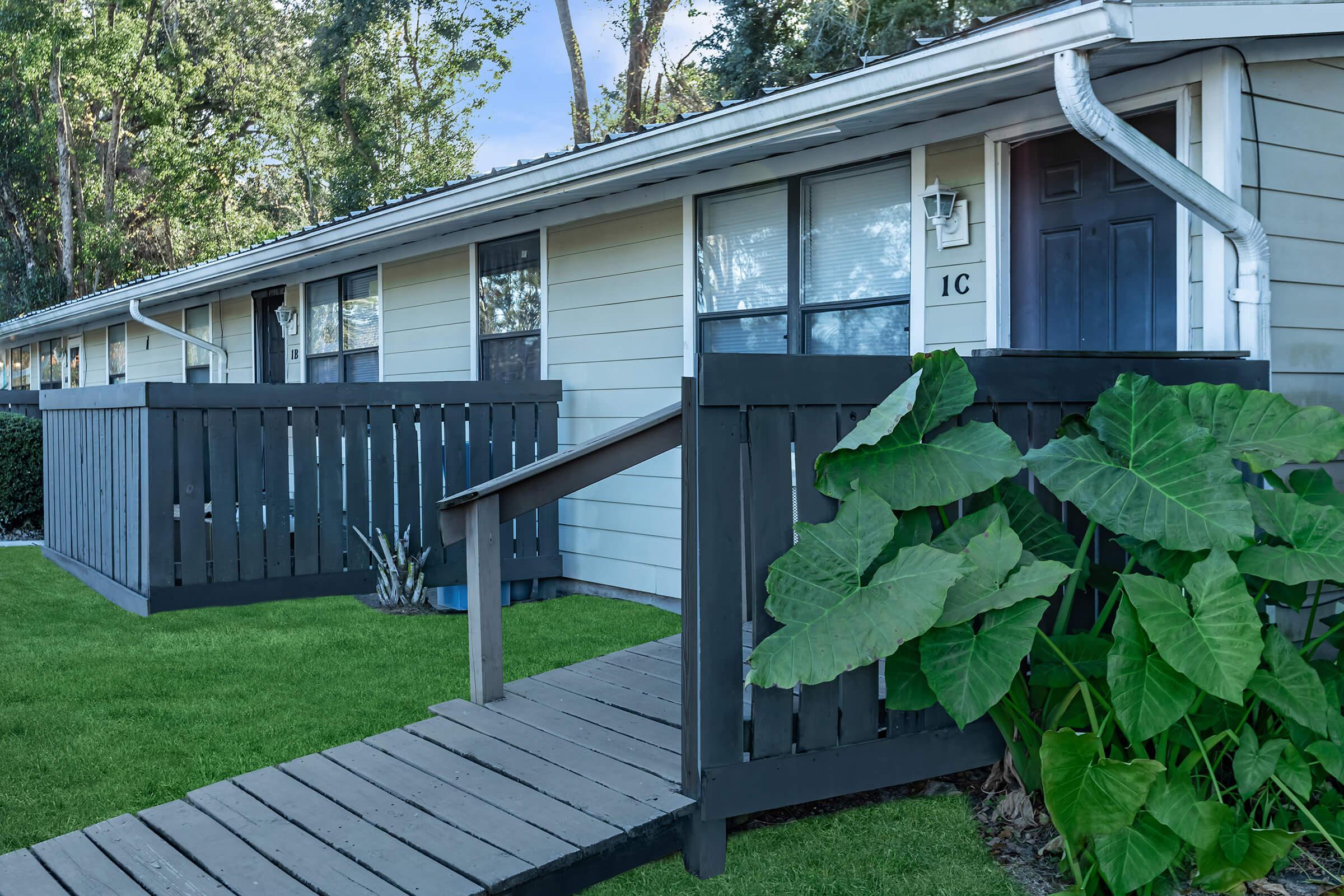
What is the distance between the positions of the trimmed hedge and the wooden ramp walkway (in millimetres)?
7845

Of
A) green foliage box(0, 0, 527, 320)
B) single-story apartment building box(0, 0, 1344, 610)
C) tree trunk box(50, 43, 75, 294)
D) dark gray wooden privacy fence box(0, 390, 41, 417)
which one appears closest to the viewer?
single-story apartment building box(0, 0, 1344, 610)

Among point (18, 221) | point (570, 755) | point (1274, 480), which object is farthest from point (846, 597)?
point (18, 221)

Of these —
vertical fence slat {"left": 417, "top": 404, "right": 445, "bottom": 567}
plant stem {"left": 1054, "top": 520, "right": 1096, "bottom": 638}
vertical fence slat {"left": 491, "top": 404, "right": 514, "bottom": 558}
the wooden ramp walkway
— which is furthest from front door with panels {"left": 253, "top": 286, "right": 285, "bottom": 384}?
plant stem {"left": 1054, "top": 520, "right": 1096, "bottom": 638}

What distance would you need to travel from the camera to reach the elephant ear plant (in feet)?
7.89

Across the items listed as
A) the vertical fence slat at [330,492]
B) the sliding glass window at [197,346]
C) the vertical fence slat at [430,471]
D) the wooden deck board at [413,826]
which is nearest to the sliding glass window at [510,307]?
the vertical fence slat at [430,471]

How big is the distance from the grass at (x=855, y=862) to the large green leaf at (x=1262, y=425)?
124 cm

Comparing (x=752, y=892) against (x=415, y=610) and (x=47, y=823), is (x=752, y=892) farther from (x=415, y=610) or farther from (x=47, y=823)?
(x=415, y=610)

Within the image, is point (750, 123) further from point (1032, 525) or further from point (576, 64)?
point (576, 64)

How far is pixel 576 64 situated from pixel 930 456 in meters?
19.0

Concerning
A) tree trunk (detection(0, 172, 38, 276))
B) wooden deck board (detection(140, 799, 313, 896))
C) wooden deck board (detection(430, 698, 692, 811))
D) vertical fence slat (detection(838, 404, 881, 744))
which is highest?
tree trunk (detection(0, 172, 38, 276))

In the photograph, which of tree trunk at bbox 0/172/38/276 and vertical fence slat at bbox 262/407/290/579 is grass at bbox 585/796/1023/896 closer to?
vertical fence slat at bbox 262/407/290/579

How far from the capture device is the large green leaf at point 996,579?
98.1 inches

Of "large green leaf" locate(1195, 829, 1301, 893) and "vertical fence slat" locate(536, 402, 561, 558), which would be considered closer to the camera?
"large green leaf" locate(1195, 829, 1301, 893)

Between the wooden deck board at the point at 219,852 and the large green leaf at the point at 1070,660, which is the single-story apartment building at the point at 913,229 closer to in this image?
the large green leaf at the point at 1070,660
